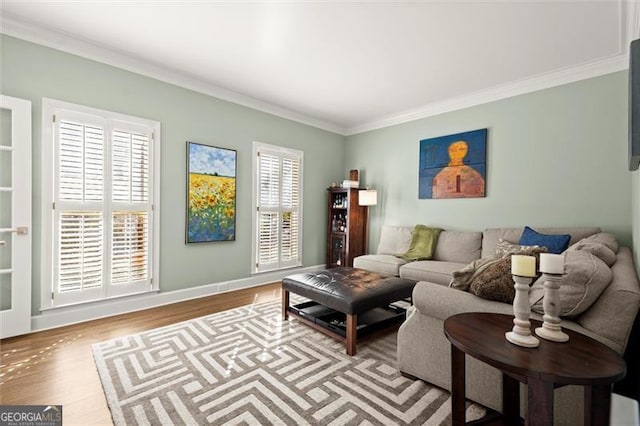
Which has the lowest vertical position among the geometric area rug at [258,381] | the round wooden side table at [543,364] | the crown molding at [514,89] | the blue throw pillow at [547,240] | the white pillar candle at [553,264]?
the geometric area rug at [258,381]

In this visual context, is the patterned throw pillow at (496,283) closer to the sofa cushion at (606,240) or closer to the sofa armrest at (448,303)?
the sofa armrest at (448,303)

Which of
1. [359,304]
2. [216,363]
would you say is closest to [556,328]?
[359,304]

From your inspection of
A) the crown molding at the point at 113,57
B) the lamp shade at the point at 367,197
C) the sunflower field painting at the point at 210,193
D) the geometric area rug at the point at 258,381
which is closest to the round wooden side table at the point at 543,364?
the geometric area rug at the point at 258,381

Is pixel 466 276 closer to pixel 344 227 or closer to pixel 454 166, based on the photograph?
pixel 454 166

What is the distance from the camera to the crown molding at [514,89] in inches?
118

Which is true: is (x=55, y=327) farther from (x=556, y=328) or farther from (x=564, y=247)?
(x=564, y=247)

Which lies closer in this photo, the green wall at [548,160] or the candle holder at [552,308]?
the candle holder at [552,308]

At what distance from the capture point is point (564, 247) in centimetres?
281

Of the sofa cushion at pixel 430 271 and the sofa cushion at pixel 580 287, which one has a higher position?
the sofa cushion at pixel 580 287

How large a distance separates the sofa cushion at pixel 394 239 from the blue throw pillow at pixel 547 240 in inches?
59.5

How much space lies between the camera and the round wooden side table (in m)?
0.94

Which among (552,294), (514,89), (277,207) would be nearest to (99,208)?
(277,207)

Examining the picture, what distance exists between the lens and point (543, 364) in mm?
997

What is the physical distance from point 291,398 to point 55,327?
8.34ft
